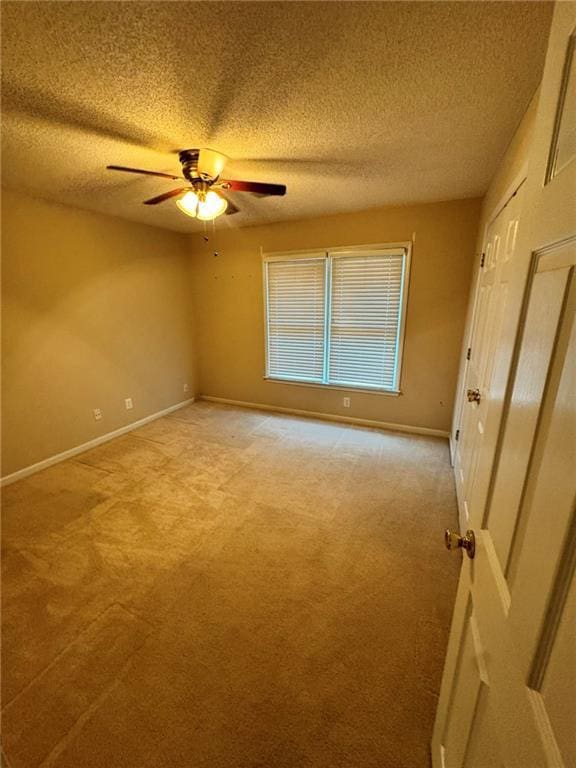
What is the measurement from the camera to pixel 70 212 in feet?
9.59

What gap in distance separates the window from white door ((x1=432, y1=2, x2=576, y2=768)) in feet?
9.08

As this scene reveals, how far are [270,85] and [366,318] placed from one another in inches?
96.5

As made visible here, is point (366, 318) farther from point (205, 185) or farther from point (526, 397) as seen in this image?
point (526, 397)

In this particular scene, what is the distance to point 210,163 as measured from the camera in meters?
1.94

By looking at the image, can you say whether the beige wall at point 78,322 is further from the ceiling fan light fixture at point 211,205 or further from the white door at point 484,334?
the white door at point 484,334

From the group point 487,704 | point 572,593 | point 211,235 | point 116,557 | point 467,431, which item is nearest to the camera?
point 572,593

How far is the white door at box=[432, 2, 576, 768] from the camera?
422mm

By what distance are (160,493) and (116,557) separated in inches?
25.3

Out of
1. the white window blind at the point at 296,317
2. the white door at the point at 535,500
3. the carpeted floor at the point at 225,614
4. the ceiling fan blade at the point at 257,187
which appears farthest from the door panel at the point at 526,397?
the white window blind at the point at 296,317

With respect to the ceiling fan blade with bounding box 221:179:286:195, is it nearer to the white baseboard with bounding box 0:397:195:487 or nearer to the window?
the window

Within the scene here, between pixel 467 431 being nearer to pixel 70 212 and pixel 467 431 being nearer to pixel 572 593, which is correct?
pixel 572 593

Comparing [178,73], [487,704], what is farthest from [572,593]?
[178,73]

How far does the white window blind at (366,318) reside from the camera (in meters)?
3.35

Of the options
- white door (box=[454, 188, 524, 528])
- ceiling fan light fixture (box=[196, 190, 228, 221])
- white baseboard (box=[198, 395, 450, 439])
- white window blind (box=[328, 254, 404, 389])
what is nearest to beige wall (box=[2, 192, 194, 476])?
white baseboard (box=[198, 395, 450, 439])
